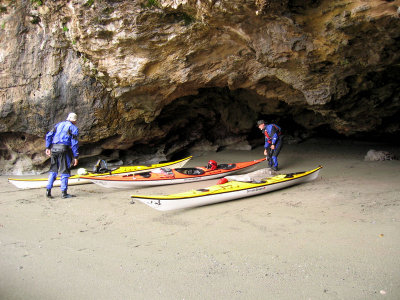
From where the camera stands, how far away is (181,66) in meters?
6.51

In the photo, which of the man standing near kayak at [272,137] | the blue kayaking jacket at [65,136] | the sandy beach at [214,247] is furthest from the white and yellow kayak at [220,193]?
the blue kayaking jacket at [65,136]

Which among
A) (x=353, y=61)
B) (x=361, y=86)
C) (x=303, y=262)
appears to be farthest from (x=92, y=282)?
(x=361, y=86)

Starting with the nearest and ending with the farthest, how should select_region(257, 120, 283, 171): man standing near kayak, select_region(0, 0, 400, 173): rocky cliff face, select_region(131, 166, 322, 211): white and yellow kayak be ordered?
select_region(131, 166, 322, 211): white and yellow kayak, select_region(0, 0, 400, 173): rocky cliff face, select_region(257, 120, 283, 171): man standing near kayak

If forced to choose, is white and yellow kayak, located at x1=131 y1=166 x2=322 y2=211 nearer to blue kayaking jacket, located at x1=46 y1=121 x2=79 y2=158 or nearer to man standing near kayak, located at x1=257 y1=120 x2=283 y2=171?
man standing near kayak, located at x1=257 y1=120 x2=283 y2=171

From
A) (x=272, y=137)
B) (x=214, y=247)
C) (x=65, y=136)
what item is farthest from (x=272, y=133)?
(x=65, y=136)

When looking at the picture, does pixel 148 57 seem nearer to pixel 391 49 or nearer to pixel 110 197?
pixel 110 197

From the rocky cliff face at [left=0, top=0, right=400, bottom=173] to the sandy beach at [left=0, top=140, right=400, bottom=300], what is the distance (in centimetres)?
222

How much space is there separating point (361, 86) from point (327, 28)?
2.06 m

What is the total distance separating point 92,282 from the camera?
104 inches

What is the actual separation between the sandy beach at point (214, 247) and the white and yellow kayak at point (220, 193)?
0.43ft

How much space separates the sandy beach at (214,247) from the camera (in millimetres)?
2479

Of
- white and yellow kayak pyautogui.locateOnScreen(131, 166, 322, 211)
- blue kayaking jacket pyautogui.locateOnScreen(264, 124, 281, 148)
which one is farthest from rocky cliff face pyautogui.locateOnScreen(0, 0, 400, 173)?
white and yellow kayak pyautogui.locateOnScreen(131, 166, 322, 211)

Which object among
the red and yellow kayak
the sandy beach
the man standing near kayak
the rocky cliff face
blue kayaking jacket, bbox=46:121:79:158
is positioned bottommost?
the sandy beach

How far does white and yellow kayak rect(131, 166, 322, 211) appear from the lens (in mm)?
4336
